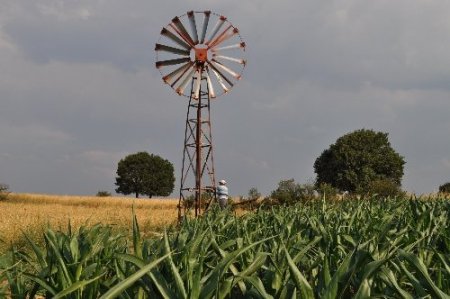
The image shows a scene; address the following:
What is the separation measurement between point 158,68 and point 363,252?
26189mm

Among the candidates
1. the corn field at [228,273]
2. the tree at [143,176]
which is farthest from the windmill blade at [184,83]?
the tree at [143,176]

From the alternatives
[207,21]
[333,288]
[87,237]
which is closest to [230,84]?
[207,21]

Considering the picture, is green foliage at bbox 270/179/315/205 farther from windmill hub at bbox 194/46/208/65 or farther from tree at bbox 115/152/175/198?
tree at bbox 115/152/175/198

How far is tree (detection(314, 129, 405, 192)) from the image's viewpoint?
5769 cm

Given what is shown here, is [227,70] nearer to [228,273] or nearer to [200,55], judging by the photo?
[200,55]

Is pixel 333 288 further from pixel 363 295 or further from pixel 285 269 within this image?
pixel 285 269

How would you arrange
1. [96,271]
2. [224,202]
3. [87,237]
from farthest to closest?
[224,202]
[87,237]
[96,271]

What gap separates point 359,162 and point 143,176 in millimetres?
35969

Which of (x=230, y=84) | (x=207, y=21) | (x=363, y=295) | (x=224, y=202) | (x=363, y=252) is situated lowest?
(x=363, y=295)

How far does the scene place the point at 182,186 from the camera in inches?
1046

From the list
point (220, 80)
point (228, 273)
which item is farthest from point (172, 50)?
point (228, 273)

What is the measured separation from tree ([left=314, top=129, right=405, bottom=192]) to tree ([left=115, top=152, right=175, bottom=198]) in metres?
29.4

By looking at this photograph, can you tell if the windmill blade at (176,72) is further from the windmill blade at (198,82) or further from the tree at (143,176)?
the tree at (143,176)

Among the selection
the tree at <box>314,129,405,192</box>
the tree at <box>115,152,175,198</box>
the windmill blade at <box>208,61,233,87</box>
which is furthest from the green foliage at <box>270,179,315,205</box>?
the tree at <box>115,152,175,198</box>
